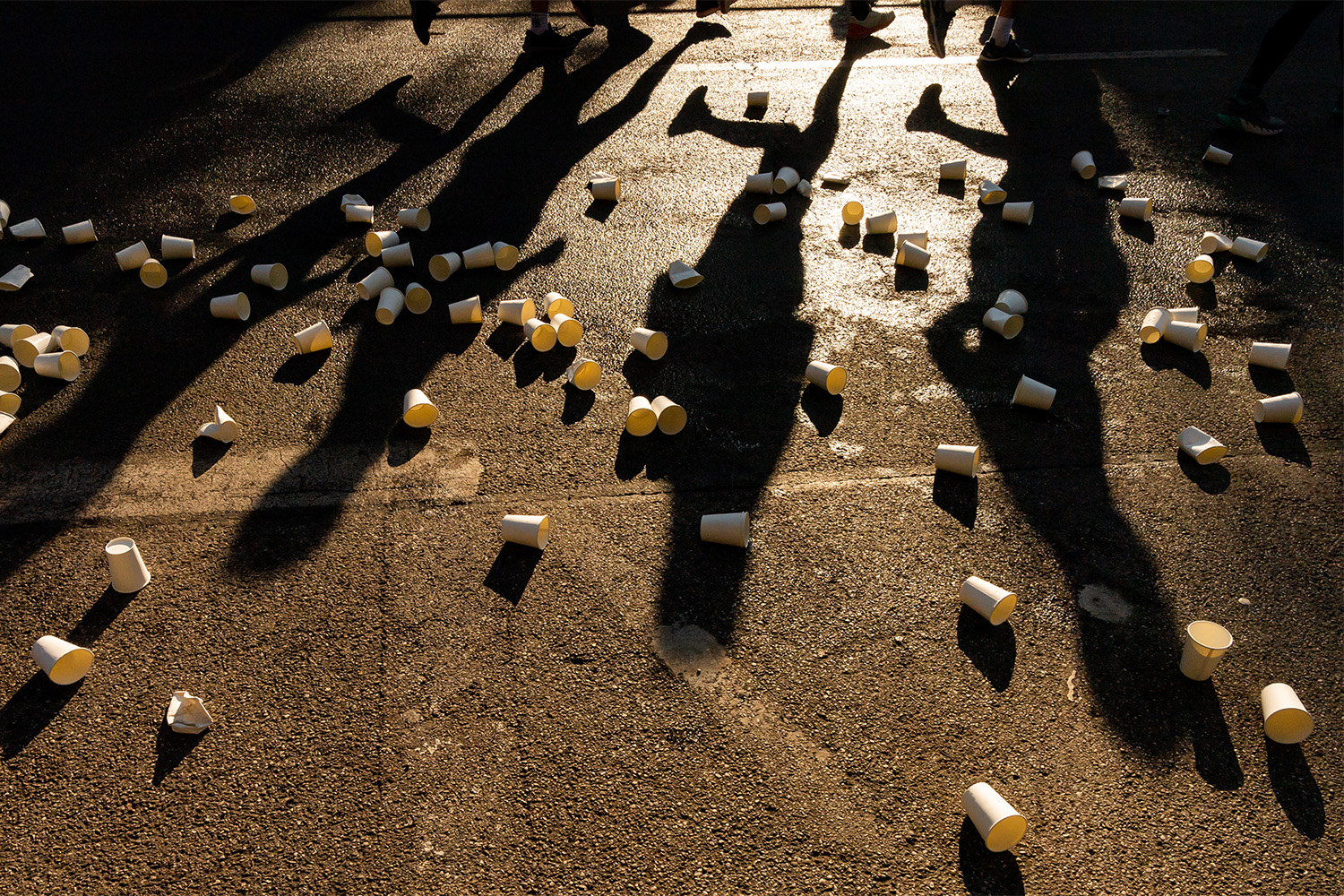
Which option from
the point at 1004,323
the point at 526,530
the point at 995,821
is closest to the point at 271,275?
the point at 526,530

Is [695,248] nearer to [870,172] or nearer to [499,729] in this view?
[870,172]

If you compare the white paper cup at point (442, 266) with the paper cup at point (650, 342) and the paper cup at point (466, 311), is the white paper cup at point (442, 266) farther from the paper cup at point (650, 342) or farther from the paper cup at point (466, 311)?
the paper cup at point (650, 342)

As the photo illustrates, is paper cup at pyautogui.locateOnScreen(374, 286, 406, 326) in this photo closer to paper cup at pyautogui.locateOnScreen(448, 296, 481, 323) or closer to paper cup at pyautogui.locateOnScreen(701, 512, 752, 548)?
paper cup at pyautogui.locateOnScreen(448, 296, 481, 323)

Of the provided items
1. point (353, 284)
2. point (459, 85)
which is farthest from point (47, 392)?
point (459, 85)

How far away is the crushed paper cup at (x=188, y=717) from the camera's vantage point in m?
2.58

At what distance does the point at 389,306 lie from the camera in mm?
4340

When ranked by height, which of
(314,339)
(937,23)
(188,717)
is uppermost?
(937,23)

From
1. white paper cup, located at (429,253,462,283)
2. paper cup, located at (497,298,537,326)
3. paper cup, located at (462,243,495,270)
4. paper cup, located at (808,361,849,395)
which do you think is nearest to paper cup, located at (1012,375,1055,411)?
paper cup, located at (808,361,849,395)

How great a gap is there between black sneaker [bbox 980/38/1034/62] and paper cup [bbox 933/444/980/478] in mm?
5174

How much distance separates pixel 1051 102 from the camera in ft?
22.0

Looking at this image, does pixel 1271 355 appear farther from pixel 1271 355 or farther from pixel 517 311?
pixel 517 311

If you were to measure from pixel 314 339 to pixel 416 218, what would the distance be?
1.18 m

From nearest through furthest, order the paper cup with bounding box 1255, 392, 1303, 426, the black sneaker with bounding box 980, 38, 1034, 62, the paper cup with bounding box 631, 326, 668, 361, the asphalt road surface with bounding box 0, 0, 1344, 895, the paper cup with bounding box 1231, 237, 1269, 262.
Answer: the asphalt road surface with bounding box 0, 0, 1344, 895 < the paper cup with bounding box 1255, 392, 1303, 426 < the paper cup with bounding box 631, 326, 668, 361 < the paper cup with bounding box 1231, 237, 1269, 262 < the black sneaker with bounding box 980, 38, 1034, 62

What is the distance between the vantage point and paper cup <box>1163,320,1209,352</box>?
4184 mm
